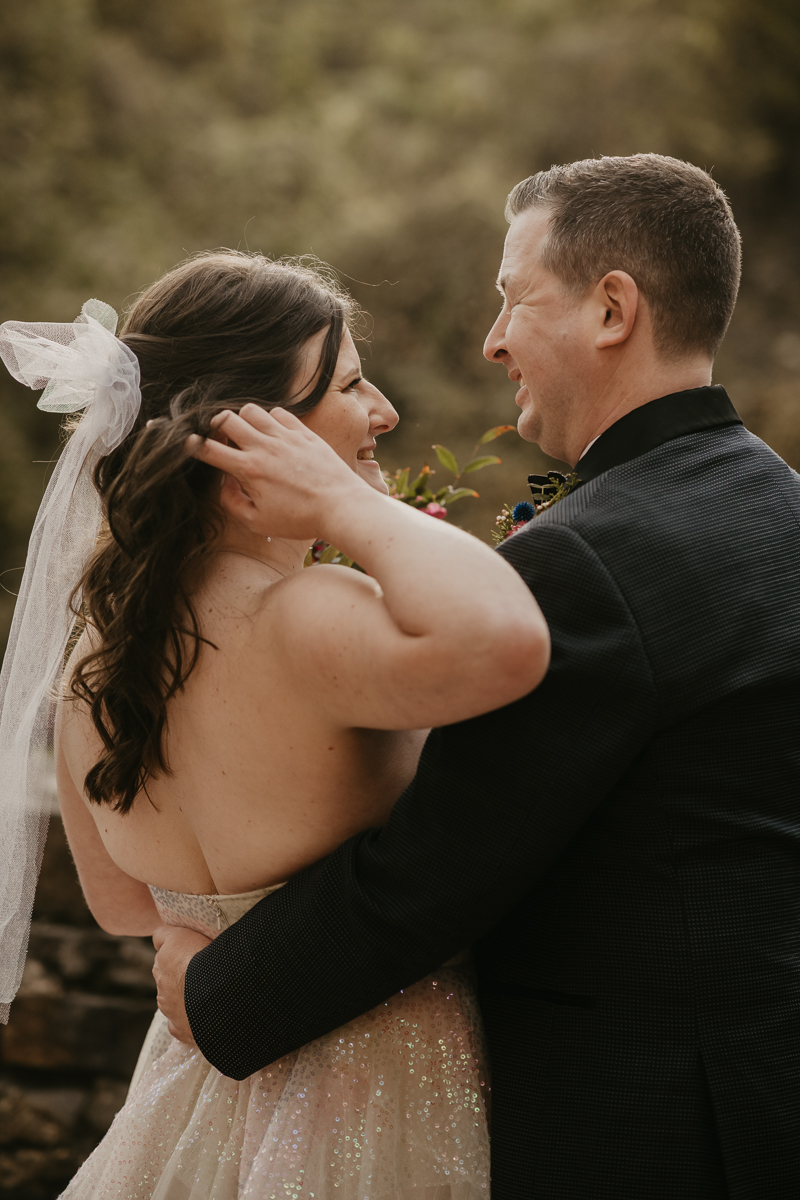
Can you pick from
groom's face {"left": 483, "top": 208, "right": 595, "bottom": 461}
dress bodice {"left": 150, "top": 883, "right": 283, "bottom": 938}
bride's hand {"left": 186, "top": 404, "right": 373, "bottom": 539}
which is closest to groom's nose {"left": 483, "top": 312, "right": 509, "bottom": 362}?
groom's face {"left": 483, "top": 208, "right": 595, "bottom": 461}

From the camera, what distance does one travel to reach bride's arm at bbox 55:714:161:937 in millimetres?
1949

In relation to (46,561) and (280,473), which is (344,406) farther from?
(46,561)

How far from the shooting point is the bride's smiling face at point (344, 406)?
5.60 ft

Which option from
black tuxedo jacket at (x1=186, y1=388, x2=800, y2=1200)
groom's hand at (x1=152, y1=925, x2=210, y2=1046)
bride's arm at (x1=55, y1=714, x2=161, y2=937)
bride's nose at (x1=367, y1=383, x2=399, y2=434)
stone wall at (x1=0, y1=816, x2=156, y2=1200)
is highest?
bride's nose at (x1=367, y1=383, x2=399, y2=434)

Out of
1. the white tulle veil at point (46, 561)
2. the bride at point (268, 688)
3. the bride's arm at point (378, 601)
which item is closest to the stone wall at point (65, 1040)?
the white tulle veil at point (46, 561)

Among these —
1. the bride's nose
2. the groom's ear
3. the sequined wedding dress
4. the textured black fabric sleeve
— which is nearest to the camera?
the textured black fabric sleeve

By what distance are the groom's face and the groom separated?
338mm

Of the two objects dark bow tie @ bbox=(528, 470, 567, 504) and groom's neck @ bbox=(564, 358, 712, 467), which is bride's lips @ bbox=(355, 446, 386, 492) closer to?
dark bow tie @ bbox=(528, 470, 567, 504)

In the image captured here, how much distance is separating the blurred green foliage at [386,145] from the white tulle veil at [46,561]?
5481 millimetres

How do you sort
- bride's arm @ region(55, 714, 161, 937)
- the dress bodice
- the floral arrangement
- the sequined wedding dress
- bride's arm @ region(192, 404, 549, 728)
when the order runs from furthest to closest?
the floral arrangement → bride's arm @ region(55, 714, 161, 937) → the dress bodice → the sequined wedding dress → bride's arm @ region(192, 404, 549, 728)

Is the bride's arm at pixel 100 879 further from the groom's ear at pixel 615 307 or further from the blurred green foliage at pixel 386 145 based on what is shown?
the blurred green foliage at pixel 386 145

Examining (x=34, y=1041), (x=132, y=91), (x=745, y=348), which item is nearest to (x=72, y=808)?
(x=34, y=1041)

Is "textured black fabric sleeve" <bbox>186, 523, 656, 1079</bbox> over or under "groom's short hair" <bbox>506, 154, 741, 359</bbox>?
under

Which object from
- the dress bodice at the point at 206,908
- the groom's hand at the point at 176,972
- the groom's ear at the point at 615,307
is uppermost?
the groom's ear at the point at 615,307
